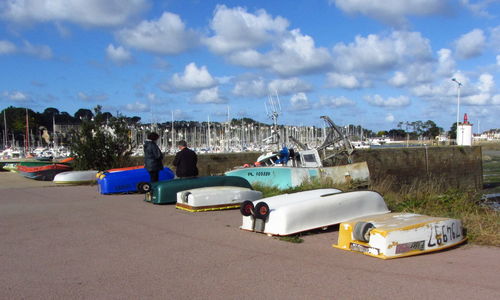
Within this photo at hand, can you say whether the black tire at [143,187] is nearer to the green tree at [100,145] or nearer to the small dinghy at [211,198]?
the small dinghy at [211,198]

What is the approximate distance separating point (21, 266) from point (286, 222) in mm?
3728

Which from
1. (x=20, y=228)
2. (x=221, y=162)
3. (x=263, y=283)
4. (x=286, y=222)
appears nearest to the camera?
(x=263, y=283)

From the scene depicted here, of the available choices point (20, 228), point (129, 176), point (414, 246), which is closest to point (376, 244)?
point (414, 246)

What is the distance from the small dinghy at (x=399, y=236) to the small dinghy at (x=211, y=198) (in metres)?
4.04

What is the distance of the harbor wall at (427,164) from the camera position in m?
33.1

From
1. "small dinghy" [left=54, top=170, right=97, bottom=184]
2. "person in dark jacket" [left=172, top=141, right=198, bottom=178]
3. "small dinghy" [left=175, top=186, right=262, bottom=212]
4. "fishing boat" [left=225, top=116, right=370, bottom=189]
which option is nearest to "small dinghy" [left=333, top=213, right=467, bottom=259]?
"small dinghy" [left=175, top=186, right=262, bottom=212]

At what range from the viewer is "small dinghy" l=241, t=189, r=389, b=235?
732 cm

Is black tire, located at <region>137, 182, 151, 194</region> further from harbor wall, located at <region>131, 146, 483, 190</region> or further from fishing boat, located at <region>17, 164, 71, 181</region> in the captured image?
harbor wall, located at <region>131, 146, 483, 190</region>

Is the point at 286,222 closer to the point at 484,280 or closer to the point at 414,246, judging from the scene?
the point at 414,246

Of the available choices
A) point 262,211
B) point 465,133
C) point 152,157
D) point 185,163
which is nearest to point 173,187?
point 185,163

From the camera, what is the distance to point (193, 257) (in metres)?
6.12

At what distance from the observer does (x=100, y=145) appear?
63.6ft

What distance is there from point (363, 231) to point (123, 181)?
8.78m

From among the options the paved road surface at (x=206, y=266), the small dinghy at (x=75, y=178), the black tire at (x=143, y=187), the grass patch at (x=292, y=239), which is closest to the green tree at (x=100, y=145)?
the small dinghy at (x=75, y=178)
